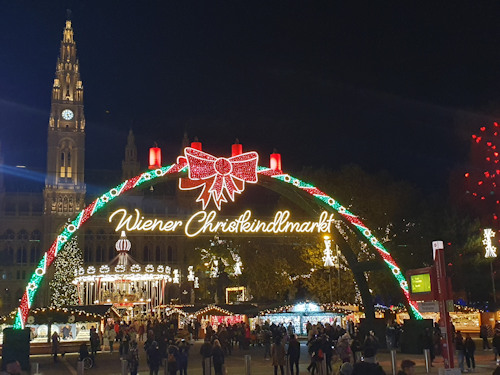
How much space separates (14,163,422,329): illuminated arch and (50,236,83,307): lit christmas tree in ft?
150

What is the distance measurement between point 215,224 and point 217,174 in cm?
173

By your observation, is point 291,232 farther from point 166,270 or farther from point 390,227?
point 166,270

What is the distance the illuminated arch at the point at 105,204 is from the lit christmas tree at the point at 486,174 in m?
11.7

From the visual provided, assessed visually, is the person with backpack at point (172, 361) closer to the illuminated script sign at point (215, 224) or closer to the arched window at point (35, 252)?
the illuminated script sign at point (215, 224)

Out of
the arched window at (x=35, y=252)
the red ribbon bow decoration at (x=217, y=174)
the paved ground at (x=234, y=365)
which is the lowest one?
the paved ground at (x=234, y=365)

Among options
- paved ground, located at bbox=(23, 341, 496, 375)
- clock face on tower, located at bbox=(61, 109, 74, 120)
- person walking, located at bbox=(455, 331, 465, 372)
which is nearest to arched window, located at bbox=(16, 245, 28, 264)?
clock face on tower, located at bbox=(61, 109, 74, 120)

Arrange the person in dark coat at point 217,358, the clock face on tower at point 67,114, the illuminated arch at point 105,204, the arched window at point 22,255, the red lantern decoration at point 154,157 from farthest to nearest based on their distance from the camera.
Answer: the clock face on tower at point 67,114
the arched window at point 22,255
the red lantern decoration at point 154,157
the illuminated arch at point 105,204
the person in dark coat at point 217,358

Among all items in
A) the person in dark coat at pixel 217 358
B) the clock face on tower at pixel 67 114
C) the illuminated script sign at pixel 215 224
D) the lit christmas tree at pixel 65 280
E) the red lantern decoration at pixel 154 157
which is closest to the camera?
the person in dark coat at pixel 217 358

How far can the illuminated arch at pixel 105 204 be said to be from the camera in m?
17.2

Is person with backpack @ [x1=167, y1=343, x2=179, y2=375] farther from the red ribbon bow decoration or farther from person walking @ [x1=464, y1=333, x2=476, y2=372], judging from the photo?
person walking @ [x1=464, y1=333, x2=476, y2=372]

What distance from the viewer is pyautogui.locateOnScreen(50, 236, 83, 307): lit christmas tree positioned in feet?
201

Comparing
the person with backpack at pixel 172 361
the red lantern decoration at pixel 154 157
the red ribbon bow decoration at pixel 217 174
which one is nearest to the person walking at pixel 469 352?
the person with backpack at pixel 172 361

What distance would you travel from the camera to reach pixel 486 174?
29953 millimetres

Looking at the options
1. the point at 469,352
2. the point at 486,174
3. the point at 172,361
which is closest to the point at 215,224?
the point at 172,361
